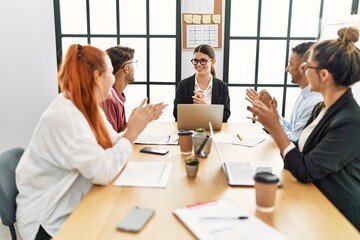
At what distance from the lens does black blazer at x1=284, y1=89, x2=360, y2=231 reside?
133 cm

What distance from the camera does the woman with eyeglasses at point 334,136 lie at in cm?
134

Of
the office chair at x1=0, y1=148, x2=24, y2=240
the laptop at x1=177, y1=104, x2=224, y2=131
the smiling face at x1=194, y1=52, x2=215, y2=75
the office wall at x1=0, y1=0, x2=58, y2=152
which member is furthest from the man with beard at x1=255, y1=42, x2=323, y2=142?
the office wall at x1=0, y1=0, x2=58, y2=152

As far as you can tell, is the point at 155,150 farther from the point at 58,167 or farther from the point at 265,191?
the point at 265,191

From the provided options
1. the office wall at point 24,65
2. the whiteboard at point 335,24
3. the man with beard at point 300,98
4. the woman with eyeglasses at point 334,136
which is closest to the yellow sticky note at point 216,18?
the whiteboard at point 335,24

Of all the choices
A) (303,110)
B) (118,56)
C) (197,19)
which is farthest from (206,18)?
(303,110)

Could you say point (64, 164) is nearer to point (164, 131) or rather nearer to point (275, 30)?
point (164, 131)

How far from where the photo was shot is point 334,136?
135 centimetres

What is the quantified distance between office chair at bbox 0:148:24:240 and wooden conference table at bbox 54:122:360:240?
38cm

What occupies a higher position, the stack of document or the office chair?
the stack of document

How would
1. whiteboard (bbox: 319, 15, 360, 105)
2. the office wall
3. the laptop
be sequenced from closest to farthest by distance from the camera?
the laptop
whiteboard (bbox: 319, 15, 360, 105)
the office wall

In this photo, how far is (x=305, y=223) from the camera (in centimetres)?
106

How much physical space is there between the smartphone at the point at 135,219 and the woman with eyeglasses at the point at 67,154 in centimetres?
24

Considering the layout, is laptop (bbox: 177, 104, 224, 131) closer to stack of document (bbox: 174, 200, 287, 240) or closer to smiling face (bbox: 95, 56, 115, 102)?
smiling face (bbox: 95, 56, 115, 102)

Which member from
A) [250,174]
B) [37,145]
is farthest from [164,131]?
[37,145]
